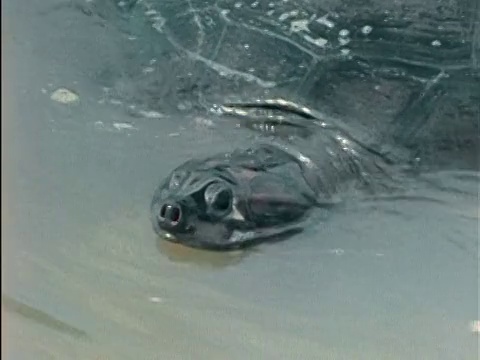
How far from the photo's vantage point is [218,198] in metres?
2.55

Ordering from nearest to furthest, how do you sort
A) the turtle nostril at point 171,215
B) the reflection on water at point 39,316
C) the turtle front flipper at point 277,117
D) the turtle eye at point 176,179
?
the reflection on water at point 39,316 → the turtle nostril at point 171,215 → the turtle eye at point 176,179 → the turtle front flipper at point 277,117

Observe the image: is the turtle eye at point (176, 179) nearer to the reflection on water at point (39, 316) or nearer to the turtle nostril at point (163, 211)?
the turtle nostril at point (163, 211)

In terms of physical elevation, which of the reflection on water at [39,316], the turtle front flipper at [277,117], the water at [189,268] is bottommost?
the reflection on water at [39,316]

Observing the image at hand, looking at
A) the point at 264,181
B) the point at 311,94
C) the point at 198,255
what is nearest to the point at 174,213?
the point at 198,255

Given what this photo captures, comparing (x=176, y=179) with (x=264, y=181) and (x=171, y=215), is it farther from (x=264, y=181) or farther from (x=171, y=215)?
(x=264, y=181)

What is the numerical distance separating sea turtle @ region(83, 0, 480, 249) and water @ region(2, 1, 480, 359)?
0.29 feet

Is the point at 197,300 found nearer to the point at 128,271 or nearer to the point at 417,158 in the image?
the point at 128,271

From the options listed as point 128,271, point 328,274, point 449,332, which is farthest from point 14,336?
point 449,332

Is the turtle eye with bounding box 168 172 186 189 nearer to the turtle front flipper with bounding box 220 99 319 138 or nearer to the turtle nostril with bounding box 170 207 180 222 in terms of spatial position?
the turtle nostril with bounding box 170 207 180 222

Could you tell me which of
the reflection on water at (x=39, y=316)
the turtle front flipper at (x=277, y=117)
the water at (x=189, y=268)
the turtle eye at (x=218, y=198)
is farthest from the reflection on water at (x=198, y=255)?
the turtle front flipper at (x=277, y=117)

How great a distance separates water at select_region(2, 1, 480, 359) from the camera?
226cm

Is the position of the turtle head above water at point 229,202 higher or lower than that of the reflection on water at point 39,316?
higher

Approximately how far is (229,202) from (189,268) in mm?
241

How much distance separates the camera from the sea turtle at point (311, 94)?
265 cm
